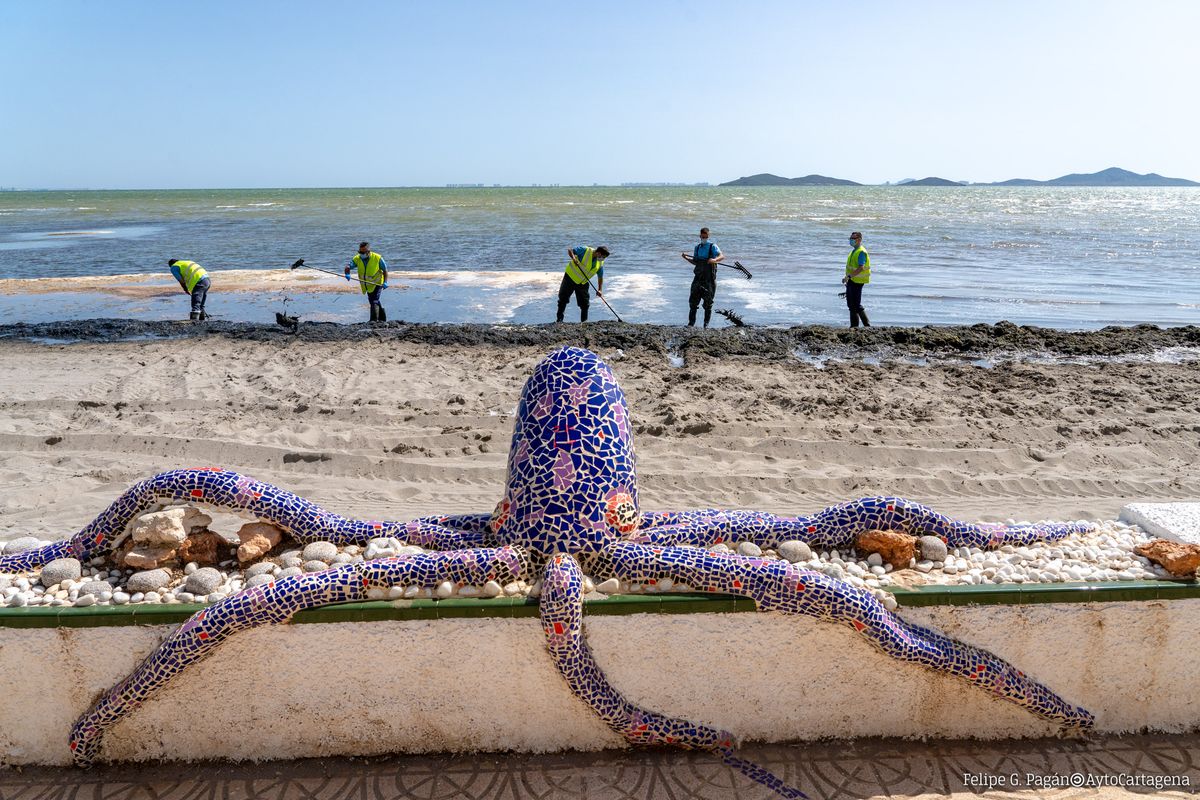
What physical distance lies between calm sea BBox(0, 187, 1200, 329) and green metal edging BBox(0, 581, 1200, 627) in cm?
1276

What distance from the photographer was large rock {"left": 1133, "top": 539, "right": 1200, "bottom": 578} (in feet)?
14.3

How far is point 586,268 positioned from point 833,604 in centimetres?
1135

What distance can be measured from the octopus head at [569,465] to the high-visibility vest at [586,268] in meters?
10.3

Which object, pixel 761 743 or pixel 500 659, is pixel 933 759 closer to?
pixel 761 743

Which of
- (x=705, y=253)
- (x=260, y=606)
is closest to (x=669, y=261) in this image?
(x=705, y=253)

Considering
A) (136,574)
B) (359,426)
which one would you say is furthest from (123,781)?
(359,426)

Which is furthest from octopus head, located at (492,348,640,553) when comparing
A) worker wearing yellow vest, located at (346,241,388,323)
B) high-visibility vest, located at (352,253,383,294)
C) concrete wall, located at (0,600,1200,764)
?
high-visibility vest, located at (352,253,383,294)

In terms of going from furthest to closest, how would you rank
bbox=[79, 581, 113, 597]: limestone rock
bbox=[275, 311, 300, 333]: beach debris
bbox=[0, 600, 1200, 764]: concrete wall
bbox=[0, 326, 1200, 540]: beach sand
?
bbox=[275, 311, 300, 333]: beach debris
bbox=[0, 326, 1200, 540]: beach sand
bbox=[79, 581, 113, 597]: limestone rock
bbox=[0, 600, 1200, 764]: concrete wall

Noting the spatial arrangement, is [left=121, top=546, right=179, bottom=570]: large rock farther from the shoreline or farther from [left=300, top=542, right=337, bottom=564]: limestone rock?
the shoreline

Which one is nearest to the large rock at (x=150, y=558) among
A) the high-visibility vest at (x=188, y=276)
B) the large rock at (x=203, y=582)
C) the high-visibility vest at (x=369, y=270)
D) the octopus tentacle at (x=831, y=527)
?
the large rock at (x=203, y=582)

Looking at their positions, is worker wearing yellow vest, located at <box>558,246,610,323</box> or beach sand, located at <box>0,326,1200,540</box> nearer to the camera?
beach sand, located at <box>0,326,1200,540</box>

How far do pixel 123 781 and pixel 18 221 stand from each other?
61696 millimetres

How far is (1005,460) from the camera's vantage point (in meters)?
8.59

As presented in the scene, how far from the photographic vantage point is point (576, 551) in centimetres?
438
